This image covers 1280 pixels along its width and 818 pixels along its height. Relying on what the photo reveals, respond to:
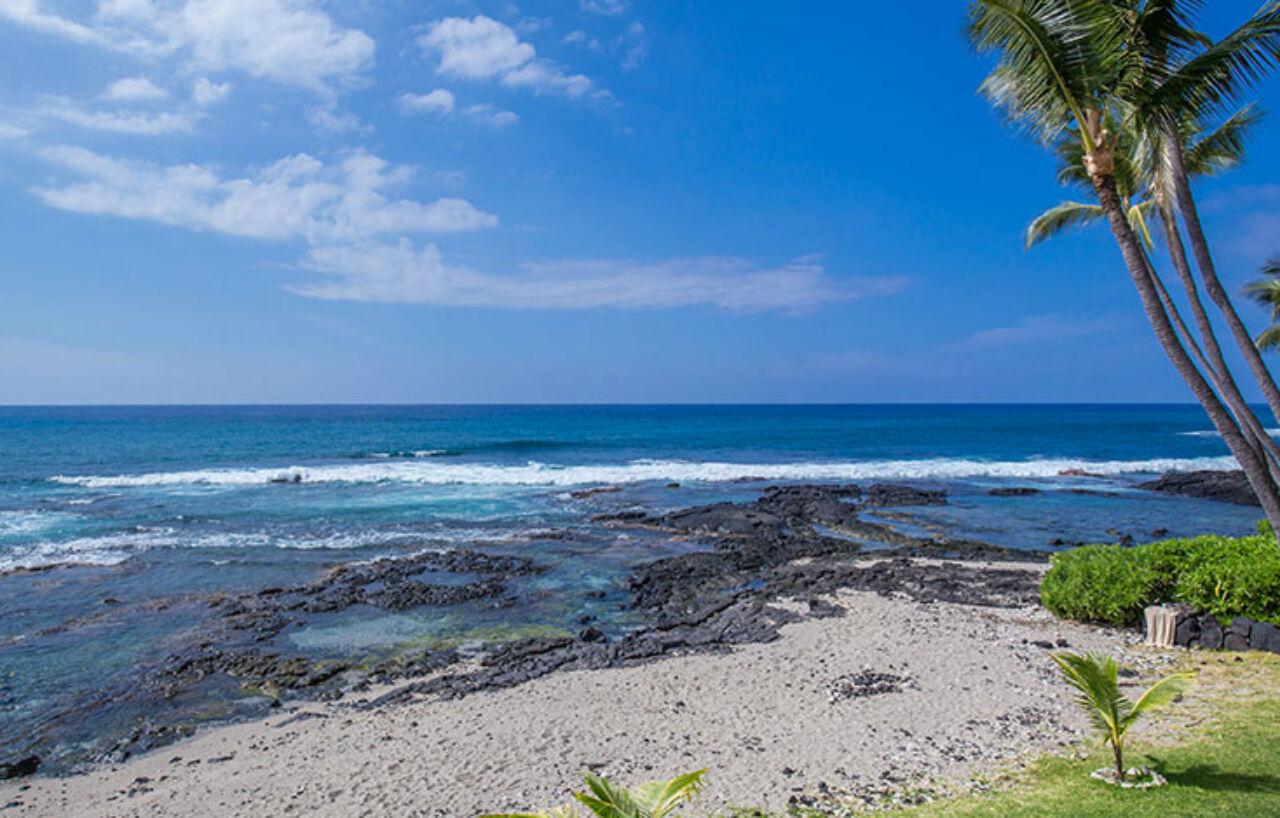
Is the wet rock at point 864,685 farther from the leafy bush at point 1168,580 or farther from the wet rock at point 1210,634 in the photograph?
the wet rock at point 1210,634

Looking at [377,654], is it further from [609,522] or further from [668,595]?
[609,522]

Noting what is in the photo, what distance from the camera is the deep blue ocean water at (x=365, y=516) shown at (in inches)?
485

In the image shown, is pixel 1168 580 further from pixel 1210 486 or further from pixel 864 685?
pixel 1210 486

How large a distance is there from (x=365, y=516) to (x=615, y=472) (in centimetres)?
1594

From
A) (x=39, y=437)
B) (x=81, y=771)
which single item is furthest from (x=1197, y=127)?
(x=39, y=437)

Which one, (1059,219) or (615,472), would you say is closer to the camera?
(1059,219)

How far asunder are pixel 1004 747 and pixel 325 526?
859 inches

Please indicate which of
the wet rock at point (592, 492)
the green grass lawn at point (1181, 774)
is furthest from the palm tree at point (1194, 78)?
the wet rock at point (592, 492)

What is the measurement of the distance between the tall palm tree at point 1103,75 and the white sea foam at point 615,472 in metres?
28.5

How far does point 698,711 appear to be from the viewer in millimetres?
8547

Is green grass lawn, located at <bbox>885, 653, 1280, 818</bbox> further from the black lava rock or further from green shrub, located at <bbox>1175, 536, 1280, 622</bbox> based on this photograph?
green shrub, located at <bbox>1175, 536, 1280, 622</bbox>

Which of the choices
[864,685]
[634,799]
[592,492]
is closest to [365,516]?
[592,492]

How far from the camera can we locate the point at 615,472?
125 ft

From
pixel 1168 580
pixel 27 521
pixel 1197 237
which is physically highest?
pixel 1197 237
